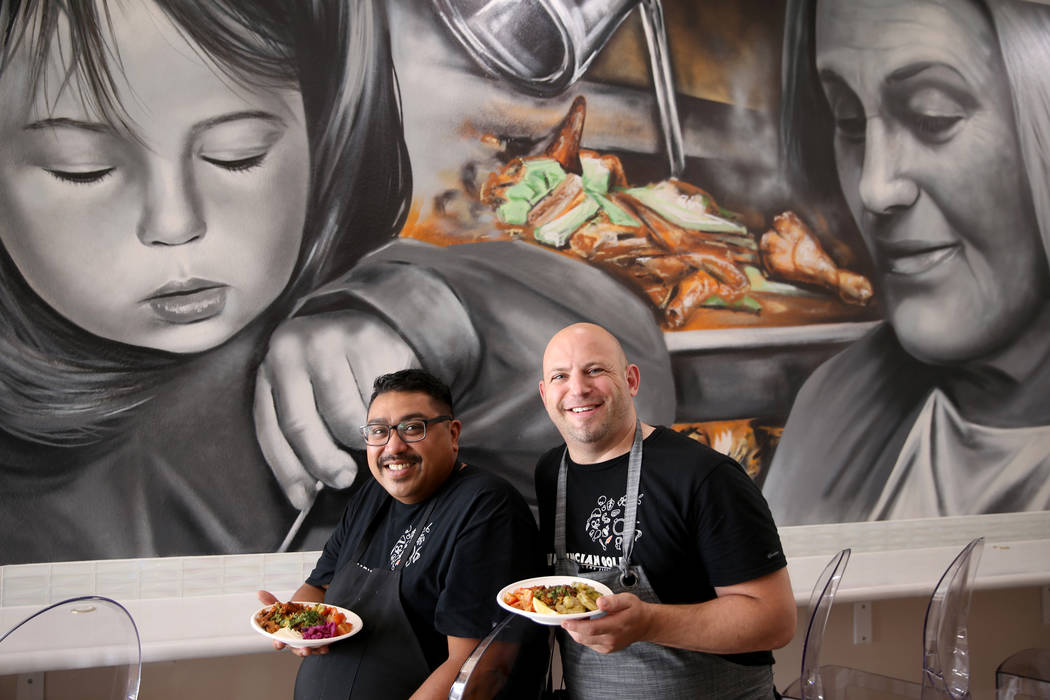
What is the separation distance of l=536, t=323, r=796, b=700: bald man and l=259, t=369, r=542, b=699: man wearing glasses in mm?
177

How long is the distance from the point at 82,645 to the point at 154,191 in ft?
5.85

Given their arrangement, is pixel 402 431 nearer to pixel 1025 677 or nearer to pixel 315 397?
pixel 315 397

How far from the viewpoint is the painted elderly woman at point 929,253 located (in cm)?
353

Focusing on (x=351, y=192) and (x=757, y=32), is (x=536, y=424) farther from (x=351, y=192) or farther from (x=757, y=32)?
(x=757, y=32)

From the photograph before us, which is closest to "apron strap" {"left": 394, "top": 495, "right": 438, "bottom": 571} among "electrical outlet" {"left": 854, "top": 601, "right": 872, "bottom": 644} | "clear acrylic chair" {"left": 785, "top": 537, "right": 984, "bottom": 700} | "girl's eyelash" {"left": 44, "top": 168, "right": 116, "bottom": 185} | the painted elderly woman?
"clear acrylic chair" {"left": 785, "top": 537, "right": 984, "bottom": 700}

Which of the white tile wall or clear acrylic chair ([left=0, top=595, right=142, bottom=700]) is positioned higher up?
clear acrylic chair ([left=0, top=595, right=142, bottom=700])

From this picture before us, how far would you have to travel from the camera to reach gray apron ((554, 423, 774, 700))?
5.85 ft

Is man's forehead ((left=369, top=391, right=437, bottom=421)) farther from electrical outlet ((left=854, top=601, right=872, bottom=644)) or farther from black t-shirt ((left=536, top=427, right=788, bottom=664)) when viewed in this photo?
electrical outlet ((left=854, top=601, right=872, bottom=644))

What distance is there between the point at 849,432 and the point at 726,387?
635 millimetres

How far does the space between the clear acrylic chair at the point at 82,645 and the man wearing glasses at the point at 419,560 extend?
0.62 m

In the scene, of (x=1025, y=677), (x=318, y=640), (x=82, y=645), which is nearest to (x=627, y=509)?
(x=318, y=640)

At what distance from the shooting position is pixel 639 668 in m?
1.79

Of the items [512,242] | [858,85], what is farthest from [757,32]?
[512,242]

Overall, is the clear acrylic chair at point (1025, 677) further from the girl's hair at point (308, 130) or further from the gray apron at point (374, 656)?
the girl's hair at point (308, 130)
